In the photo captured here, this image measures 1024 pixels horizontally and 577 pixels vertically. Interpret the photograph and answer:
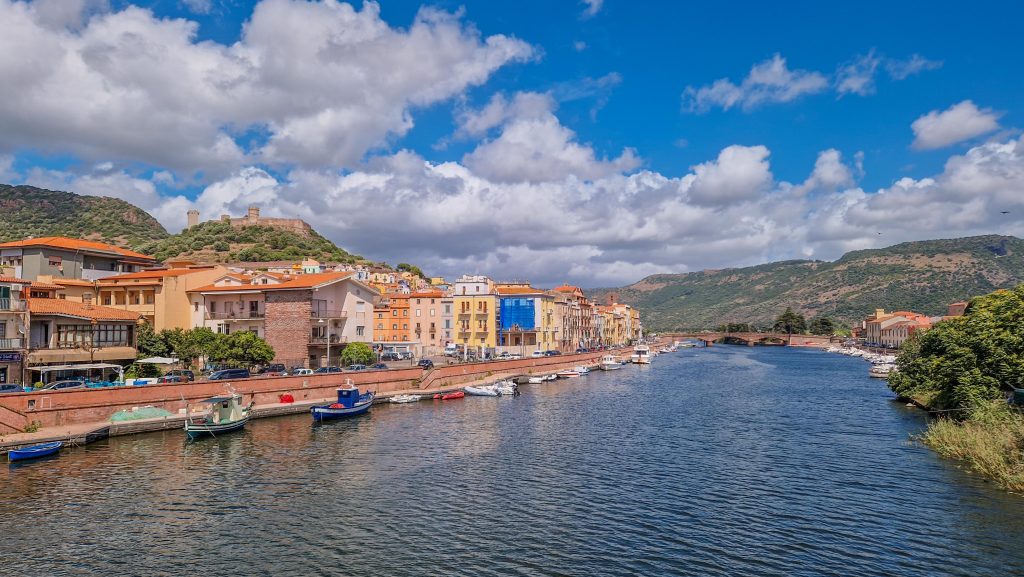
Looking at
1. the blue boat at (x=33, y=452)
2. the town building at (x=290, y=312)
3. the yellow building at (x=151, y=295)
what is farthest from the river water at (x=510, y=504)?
the yellow building at (x=151, y=295)

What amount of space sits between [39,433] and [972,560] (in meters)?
47.5

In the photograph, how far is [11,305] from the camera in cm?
4619

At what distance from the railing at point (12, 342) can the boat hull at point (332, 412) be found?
2158 centimetres

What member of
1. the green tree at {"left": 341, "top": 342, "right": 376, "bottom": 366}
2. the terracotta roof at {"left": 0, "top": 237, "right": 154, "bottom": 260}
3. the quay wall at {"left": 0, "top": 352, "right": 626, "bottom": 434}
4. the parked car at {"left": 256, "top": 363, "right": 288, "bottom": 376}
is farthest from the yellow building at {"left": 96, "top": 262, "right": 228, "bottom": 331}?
the quay wall at {"left": 0, "top": 352, "right": 626, "bottom": 434}

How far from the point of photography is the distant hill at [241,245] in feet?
475

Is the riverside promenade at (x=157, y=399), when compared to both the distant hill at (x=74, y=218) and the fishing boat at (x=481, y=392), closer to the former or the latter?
the fishing boat at (x=481, y=392)

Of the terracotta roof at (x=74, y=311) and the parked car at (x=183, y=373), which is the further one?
the parked car at (x=183, y=373)

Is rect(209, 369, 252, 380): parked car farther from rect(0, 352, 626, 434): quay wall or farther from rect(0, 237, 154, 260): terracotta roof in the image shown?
rect(0, 237, 154, 260): terracotta roof

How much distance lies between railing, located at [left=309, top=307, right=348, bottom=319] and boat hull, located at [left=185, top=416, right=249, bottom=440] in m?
23.4

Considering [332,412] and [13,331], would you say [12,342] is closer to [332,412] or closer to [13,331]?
[13,331]

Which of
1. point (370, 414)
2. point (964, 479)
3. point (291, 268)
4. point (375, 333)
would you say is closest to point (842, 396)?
point (964, 479)

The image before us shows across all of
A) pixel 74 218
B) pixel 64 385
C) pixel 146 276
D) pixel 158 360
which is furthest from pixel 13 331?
pixel 74 218

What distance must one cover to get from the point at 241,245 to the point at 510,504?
491 ft

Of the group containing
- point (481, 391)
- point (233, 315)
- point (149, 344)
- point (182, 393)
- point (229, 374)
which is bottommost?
point (481, 391)
